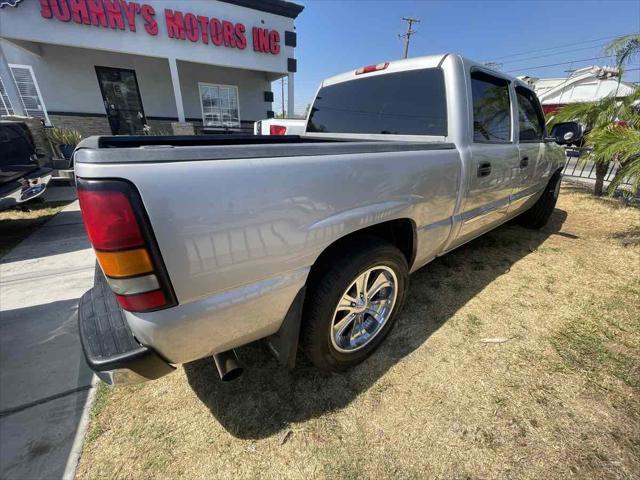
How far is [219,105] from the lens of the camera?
11523 millimetres

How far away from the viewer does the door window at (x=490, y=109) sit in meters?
2.35

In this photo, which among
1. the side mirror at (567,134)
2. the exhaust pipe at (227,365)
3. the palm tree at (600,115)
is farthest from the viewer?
the palm tree at (600,115)

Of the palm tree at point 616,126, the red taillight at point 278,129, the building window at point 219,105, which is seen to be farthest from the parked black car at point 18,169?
the palm tree at point 616,126

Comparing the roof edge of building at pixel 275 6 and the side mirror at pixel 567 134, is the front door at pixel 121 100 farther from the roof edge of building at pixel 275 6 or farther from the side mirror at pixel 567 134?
the side mirror at pixel 567 134

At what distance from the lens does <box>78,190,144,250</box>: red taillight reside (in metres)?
0.95

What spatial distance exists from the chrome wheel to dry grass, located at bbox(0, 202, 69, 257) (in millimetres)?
4508

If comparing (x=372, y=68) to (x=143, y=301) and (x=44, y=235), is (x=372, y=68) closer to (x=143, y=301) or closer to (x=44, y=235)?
(x=143, y=301)

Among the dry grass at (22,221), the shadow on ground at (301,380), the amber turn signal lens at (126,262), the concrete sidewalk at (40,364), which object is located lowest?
the dry grass at (22,221)

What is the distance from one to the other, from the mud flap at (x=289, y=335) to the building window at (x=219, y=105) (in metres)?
11.7

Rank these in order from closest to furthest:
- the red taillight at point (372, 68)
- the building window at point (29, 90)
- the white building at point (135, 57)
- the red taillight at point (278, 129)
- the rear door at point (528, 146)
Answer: the red taillight at point (372, 68)
the rear door at point (528, 146)
the red taillight at point (278, 129)
the white building at point (135, 57)
the building window at point (29, 90)

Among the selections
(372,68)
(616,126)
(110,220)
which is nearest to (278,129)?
(372,68)

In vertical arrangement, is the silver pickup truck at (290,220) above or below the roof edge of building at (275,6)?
below

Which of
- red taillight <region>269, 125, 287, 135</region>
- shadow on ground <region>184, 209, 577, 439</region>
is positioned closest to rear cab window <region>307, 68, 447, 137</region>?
shadow on ground <region>184, 209, 577, 439</region>

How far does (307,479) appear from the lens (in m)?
1.41
